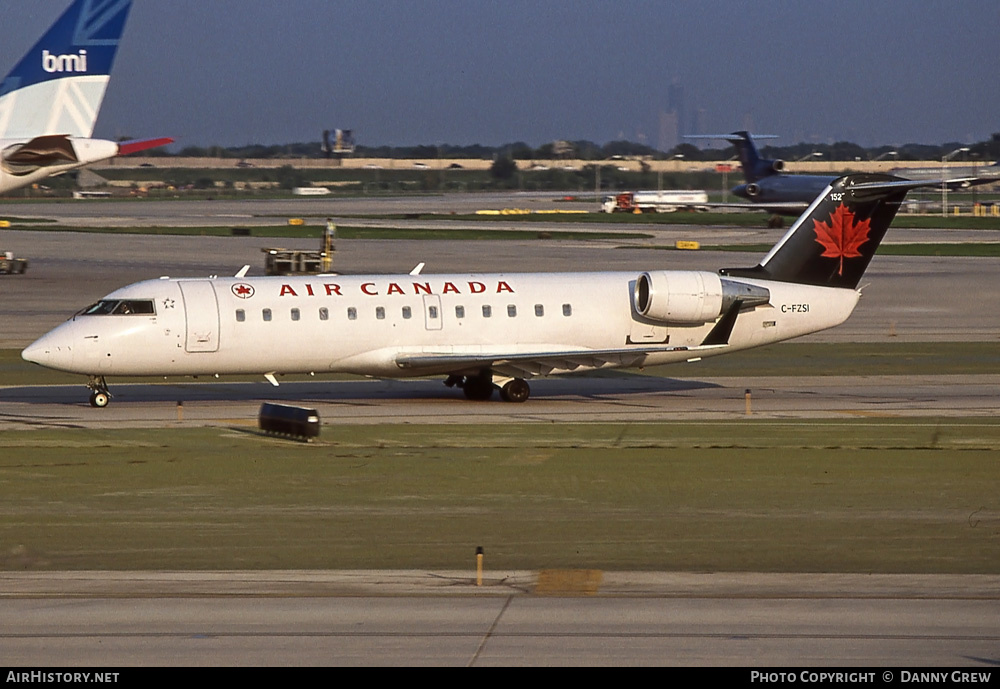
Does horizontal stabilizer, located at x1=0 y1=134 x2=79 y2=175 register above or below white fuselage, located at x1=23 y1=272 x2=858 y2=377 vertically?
above

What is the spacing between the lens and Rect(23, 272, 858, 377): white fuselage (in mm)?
31516

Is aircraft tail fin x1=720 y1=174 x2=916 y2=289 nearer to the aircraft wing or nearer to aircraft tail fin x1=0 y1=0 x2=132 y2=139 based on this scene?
the aircraft wing

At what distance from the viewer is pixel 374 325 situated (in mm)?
32406

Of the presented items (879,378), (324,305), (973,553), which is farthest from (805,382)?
(973,553)

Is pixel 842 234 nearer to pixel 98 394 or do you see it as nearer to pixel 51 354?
pixel 98 394

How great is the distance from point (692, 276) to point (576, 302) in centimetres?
283

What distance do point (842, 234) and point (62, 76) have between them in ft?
72.6

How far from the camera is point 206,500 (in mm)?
22953

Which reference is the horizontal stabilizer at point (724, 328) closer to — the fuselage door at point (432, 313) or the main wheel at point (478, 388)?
the main wheel at point (478, 388)

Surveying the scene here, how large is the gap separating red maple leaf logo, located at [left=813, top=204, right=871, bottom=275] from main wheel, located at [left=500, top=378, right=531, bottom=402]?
830 cm

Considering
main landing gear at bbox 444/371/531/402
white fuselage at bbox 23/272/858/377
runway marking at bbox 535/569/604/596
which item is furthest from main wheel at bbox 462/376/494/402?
runway marking at bbox 535/569/604/596

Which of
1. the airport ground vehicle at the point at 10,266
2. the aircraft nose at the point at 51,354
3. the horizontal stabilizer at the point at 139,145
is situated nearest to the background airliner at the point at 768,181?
the airport ground vehicle at the point at 10,266

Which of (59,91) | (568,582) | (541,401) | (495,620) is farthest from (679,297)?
(59,91)

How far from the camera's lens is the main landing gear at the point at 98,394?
108 ft
